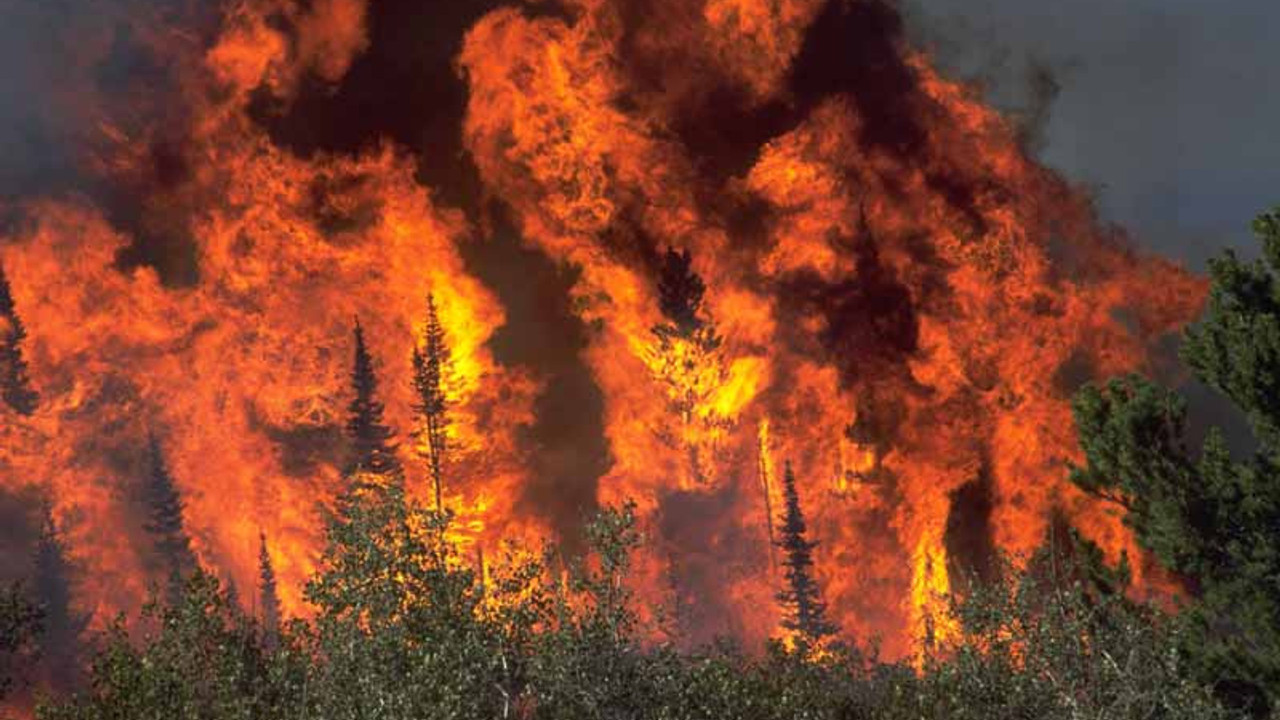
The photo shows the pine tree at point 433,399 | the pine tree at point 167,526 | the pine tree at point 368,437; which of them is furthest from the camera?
the pine tree at point 433,399

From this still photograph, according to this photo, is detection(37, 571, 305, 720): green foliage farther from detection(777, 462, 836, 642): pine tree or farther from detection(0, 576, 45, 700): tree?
detection(777, 462, 836, 642): pine tree

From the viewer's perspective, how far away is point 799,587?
9444cm

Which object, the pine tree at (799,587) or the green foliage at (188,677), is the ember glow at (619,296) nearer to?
the pine tree at (799,587)

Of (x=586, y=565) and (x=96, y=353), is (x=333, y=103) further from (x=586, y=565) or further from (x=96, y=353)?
(x=586, y=565)

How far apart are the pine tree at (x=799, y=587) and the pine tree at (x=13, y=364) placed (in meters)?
64.7

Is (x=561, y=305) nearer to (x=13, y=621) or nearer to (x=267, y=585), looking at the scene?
(x=267, y=585)

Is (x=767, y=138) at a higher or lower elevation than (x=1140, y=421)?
higher

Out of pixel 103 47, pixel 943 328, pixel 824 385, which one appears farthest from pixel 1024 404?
pixel 103 47

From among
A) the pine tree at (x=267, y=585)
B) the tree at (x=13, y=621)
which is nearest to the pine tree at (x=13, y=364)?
the pine tree at (x=267, y=585)

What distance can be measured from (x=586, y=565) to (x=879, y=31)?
92.7m

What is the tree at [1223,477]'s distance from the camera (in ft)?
119

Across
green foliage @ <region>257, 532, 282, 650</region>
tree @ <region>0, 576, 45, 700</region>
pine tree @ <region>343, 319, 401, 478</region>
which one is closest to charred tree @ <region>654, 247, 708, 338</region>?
pine tree @ <region>343, 319, 401, 478</region>

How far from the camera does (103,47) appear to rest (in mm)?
123750

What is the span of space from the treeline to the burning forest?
5811cm
